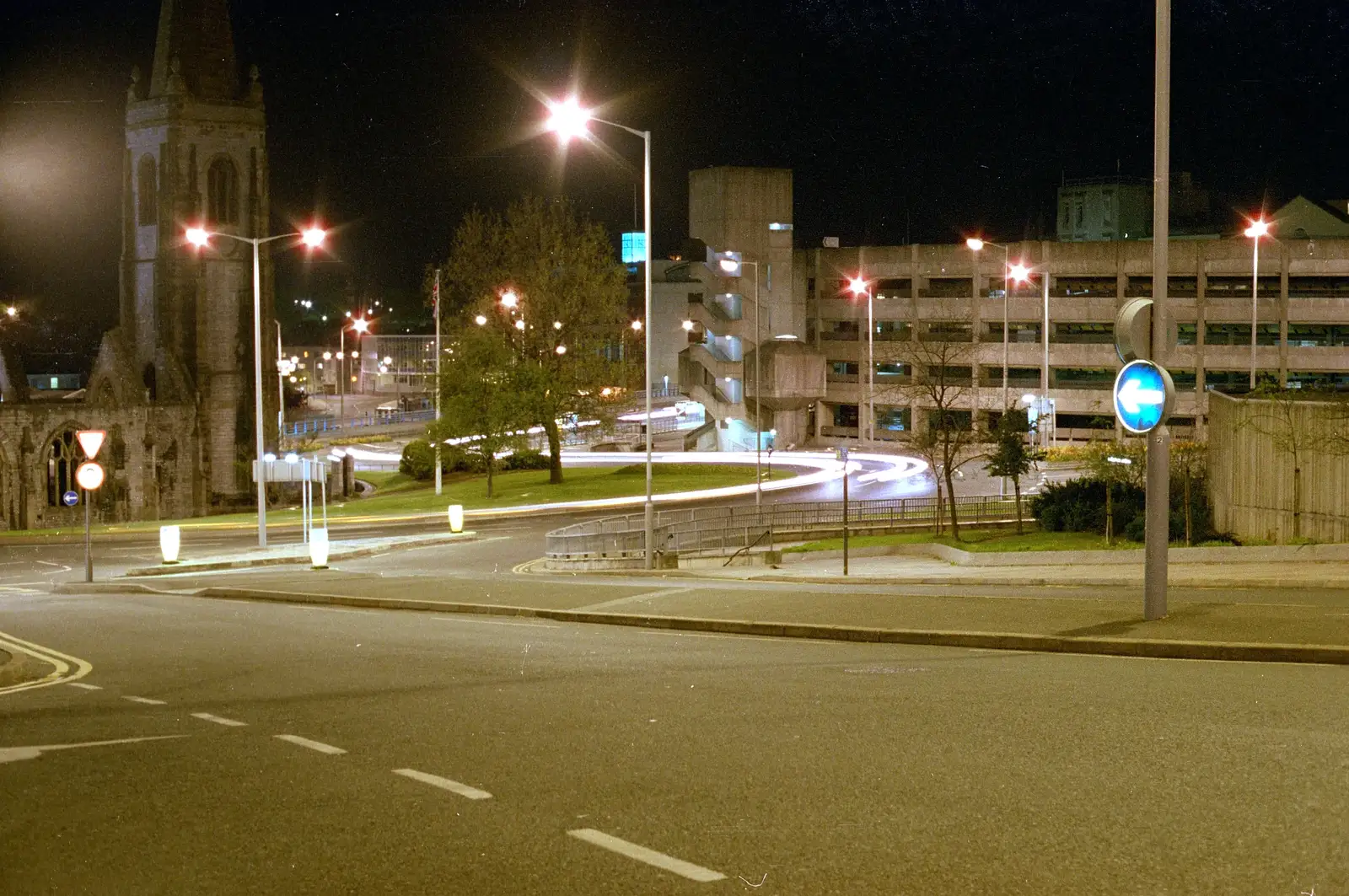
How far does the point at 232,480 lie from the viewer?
9100 cm

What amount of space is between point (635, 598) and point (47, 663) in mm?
8104

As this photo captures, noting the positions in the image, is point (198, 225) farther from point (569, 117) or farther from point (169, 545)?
point (569, 117)

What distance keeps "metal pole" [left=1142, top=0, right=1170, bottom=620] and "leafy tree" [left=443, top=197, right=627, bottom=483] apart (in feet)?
166

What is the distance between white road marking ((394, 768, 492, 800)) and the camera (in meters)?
7.86

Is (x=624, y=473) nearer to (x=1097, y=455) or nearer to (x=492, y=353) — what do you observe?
(x=492, y=353)

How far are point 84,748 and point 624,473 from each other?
57.9 m

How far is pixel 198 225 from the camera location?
299 ft

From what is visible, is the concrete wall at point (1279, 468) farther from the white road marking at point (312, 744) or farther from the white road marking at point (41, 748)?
the white road marking at point (41, 748)

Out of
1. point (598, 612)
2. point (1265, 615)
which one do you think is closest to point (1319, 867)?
point (1265, 615)

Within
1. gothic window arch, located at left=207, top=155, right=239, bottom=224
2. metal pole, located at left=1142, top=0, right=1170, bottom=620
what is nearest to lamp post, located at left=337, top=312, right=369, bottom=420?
gothic window arch, located at left=207, top=155, right=239, bottom=224

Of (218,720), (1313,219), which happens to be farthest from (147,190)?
(218,720)

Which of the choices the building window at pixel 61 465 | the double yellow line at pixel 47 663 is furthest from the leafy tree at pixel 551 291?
the double yellow line at pixel 47 663

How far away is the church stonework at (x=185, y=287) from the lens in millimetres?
87250

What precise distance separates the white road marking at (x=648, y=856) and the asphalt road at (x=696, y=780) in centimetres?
3
